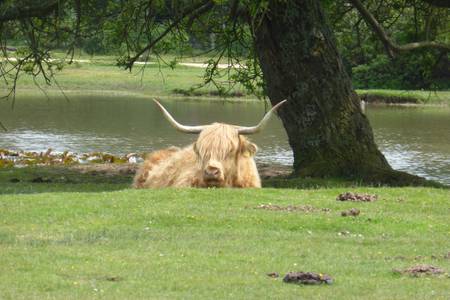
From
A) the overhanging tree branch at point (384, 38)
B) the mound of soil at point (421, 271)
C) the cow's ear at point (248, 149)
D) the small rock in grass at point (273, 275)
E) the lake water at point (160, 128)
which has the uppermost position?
the overhanging tree branch at point (384, 38)

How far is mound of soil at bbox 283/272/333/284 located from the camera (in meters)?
7.73

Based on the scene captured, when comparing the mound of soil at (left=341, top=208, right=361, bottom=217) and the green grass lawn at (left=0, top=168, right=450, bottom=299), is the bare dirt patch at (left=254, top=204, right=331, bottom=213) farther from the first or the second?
the mound of soil at (left=341, top=208, right=361, bottom=217)

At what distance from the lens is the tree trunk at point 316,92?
17266 millimetres

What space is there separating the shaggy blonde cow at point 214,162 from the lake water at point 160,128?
8.85 m

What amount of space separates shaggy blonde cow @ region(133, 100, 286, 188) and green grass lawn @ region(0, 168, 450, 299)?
90 cm

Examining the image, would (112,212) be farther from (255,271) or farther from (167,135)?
(167,135)

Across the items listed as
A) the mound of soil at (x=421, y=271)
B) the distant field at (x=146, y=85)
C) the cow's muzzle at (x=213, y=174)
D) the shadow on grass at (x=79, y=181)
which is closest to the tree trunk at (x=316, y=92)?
the shadow on grass at (x=79, y=181)

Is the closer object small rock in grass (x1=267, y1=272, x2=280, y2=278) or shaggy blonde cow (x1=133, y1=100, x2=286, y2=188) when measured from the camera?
small rock in grass (x1=267, y1=272, x2=280, y2=278)

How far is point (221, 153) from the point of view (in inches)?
548

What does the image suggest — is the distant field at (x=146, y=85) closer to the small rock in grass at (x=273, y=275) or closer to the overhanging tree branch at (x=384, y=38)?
the overhanging tree branch at (x=384, y=38)

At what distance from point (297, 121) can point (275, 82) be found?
0.76 metres

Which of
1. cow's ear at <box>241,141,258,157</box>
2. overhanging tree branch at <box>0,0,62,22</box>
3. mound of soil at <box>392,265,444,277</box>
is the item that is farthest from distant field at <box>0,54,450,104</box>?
mound of soil at <box>392,265,444,277</box>

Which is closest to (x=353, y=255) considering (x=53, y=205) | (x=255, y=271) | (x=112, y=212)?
(x=255, y=271)

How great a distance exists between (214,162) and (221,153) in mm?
252
